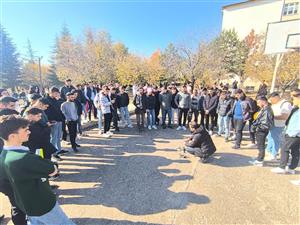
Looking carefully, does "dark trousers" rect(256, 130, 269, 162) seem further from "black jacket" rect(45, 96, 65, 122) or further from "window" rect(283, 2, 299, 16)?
"window" rect(283, 2, 299, 16)

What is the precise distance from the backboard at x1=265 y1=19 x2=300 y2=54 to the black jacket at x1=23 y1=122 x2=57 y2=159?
37.5ft

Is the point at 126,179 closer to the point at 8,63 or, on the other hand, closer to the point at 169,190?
the point at 169,190

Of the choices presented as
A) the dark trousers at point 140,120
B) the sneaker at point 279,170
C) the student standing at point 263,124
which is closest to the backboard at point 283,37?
the student standing at point 263,124

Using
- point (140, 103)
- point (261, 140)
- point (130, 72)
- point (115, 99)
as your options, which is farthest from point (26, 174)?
point (130, 72)

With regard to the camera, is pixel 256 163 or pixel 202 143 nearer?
pixel 256 163

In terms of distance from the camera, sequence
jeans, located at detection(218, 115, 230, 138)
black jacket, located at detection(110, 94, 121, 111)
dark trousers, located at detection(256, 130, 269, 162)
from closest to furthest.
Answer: dark trousers, located at detection(256, 130, 269, 162), jeans, located at detection(218, 115, 230, 138), black jacket, located at detection(110, 94, 121, 111)

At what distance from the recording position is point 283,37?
10.1 m

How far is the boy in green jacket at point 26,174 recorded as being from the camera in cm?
190

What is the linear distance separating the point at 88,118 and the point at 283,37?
1134 cm

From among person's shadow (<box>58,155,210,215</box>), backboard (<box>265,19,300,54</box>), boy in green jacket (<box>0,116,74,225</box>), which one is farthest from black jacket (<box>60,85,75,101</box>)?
backboard (<box>265,19,300,54</box>)

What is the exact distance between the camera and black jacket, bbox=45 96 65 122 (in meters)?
5.22

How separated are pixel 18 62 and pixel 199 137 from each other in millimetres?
44516

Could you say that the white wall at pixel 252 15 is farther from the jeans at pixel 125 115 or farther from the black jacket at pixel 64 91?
the black jacket at pixel 64 91

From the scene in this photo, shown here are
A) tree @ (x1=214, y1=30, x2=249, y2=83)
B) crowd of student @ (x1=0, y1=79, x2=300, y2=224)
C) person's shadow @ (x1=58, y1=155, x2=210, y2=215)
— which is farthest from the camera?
tree @ (x1=214, y1=30, x2=249, y2=83)
